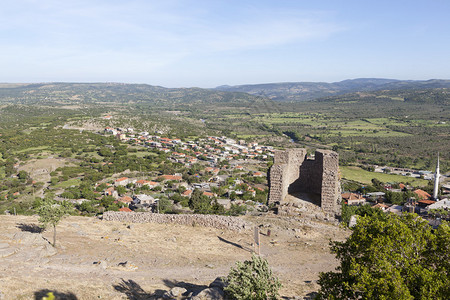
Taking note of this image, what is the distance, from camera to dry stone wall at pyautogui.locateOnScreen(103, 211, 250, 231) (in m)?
15.8

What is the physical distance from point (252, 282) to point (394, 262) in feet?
10.5

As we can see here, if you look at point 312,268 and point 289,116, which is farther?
point 289,116

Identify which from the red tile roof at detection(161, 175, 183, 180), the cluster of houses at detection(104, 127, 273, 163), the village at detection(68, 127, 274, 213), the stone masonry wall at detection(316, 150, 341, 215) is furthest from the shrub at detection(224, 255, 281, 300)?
the cluster of houses at detection(104, 127, 273, 163)

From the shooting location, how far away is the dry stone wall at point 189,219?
15.8 meters

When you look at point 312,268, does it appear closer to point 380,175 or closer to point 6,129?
point 380,175

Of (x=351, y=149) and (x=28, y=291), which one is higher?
(x=28, y=291)

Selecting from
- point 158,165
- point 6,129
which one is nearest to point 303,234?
point 158,165

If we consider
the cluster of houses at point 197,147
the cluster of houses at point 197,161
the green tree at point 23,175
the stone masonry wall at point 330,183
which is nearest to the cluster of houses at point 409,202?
the cluster of houses at point 197,161

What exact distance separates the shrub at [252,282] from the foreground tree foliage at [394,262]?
4.11ft

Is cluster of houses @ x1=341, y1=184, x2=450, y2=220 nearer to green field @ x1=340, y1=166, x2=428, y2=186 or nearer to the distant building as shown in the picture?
green field @ x1=340, y1=166, x2=428, y2=186

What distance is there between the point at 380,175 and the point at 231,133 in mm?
61009

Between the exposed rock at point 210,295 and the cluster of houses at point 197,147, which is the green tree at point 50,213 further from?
the cluster of houses at point 197,147

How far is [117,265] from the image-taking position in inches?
450

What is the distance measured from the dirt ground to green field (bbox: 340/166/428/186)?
173 feet
